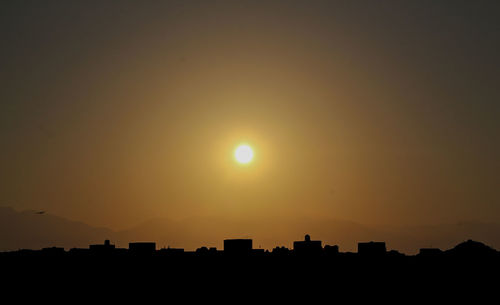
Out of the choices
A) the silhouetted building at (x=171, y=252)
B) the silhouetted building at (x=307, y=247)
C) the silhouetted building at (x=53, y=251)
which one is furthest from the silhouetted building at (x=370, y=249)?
the silhouetted building at (x=53, y=251)

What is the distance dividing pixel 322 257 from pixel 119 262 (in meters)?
14.5

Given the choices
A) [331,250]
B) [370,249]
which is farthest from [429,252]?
[331,250]

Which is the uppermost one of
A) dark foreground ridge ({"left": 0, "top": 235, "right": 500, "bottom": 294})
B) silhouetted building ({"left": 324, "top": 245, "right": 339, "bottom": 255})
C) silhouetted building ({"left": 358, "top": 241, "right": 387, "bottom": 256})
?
silhouetted building ({"left": 324, "top": 245, "right": 339, "bottom": 255})

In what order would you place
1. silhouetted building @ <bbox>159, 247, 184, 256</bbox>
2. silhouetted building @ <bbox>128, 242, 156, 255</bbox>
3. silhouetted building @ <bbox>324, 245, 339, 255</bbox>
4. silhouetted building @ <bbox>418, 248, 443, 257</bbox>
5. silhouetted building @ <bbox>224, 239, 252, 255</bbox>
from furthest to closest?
1. silhouetted building @ <bbox>324, 245, 339, 255</bbox>
2. silhouetted building @ <bbox>418, 248, 443, 257</bbox>
3. silhouetted building @ <bbox>159, 247, 184, 256</bbox>
4. silhouetted building @ <bbox>128, 242, 156, 255</bbox>
5. silhouetted building @ <bbox>224, 239, 252, 255</bbox>

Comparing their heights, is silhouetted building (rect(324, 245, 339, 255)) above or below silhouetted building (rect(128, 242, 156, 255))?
above

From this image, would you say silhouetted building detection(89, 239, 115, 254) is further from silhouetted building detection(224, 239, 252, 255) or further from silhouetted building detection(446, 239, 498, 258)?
silhouetted building detection(446, 239, 498, 258)

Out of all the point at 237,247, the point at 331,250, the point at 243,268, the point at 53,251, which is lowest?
the point at 243,268

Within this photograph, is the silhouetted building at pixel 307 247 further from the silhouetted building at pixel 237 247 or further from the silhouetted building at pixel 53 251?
the silhouetted building at pixel 53 251

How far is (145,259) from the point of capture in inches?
1658

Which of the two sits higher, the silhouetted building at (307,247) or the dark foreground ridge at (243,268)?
the silhouetted building at (307,247)

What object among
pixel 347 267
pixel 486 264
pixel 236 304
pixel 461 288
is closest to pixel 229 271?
pixel 236 304

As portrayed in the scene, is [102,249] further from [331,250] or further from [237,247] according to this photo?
[331,250]

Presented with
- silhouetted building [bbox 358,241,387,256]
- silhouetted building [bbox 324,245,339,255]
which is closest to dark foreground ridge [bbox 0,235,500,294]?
silhouetted building [bbox 358,241,387,256]

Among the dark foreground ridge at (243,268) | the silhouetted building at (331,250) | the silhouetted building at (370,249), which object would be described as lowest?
the dark foreground ridge at (243,268)
